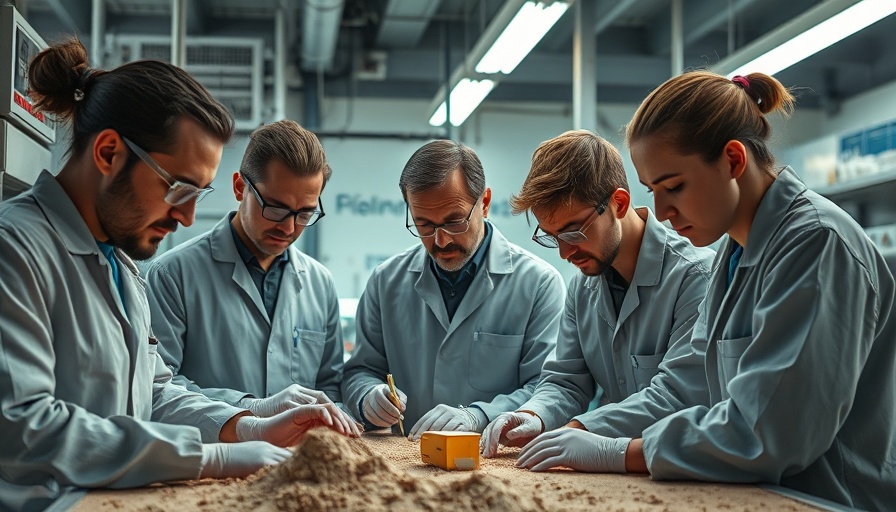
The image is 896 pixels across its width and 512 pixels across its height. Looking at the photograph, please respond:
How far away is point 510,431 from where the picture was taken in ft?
7.16

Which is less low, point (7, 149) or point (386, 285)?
point (7, 149)

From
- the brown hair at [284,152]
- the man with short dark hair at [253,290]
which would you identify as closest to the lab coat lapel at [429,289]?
the man with short dark hair at [253,290]

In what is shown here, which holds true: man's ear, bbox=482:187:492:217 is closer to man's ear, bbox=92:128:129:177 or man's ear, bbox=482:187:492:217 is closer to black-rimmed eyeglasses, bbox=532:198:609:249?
black-rimmed eyeglasses, bbox=532:198:609:249

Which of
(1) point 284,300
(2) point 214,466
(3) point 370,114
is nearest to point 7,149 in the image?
(1) point 284,300

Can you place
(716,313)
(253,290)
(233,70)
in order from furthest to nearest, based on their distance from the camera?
(233,70) < (253,290) < (716,313)

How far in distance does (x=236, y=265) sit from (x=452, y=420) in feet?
2.92

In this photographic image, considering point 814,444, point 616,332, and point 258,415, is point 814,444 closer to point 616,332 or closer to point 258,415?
point 616,332

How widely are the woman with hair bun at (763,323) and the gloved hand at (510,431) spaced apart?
0.79 feet

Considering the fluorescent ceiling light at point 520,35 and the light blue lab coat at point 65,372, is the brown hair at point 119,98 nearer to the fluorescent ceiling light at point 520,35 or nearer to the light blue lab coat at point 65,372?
the light blue lab coat at point 65,372

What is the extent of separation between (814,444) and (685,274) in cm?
83

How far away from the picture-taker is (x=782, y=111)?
1.89 m

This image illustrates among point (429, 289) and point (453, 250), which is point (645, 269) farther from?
point (429, 289)

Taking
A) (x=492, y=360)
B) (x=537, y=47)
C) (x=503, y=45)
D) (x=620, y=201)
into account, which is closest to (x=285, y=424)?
(x=492, y=360)

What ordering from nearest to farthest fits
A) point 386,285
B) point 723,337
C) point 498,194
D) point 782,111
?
1. point 723,337
2. point 782,111
3. point 386,285
4. point 498,194
